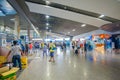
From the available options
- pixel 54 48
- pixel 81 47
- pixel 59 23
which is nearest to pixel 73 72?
pixel 54 48

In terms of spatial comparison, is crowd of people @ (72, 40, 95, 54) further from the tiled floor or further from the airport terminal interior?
the tiled floor

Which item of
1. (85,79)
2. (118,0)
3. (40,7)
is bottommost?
(85,79)

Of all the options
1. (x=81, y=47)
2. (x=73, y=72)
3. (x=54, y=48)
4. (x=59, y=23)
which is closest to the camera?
(x=73, y=72)

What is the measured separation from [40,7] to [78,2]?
421 cm

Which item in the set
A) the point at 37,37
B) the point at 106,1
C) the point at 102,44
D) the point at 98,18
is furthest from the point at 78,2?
the point at 37,37

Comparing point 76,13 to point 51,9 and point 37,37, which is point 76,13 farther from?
point 37,37

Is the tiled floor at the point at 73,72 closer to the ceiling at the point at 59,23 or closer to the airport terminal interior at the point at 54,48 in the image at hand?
the airport terminal interior at the point at 54,48

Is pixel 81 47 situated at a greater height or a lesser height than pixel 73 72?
greater

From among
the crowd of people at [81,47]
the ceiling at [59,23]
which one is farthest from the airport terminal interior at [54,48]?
the ceiling at [59,23]

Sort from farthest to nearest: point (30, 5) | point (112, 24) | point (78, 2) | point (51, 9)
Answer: point (112, 24)
point (51, 9)
point (30, 5)
point (78, 2)

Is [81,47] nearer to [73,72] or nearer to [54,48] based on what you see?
[54,48]

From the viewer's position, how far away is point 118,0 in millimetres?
8750

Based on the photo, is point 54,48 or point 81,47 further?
point 81,47

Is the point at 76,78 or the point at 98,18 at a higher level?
the point at 98,18
